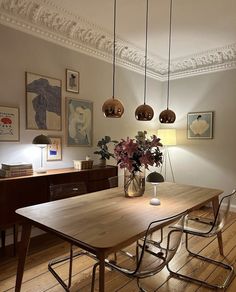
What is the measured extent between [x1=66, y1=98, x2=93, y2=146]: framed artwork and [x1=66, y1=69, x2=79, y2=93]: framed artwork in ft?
0.51

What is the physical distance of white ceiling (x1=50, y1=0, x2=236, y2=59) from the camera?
8.94 ft

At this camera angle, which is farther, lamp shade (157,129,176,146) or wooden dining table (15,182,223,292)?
lamp shade (157,129,176,146)

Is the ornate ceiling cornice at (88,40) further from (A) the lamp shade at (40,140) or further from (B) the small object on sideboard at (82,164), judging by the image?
(B) the small object on sideboard at (82,164)

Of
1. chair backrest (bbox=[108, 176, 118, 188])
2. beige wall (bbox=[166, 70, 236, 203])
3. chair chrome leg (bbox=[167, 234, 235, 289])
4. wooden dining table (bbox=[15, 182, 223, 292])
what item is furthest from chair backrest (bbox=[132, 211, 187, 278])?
beige wall (bbox=[166, 70, 236, 203])

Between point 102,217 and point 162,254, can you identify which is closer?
point 102,217

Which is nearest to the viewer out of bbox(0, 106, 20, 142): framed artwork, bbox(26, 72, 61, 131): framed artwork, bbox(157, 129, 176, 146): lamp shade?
bbox(0, 106, 20, 142): framed artwork

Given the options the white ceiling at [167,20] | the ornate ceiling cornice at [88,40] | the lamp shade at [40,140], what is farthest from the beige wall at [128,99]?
the white ceiling at [167,20]

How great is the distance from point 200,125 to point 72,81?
2543mm

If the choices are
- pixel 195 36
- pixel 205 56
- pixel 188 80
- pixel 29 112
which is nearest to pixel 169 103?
pixel 188 80

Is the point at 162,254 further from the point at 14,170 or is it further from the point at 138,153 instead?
the point at 14,170

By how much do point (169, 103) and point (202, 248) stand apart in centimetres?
302

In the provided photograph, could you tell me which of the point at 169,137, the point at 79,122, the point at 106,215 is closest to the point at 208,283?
the point at 106,215

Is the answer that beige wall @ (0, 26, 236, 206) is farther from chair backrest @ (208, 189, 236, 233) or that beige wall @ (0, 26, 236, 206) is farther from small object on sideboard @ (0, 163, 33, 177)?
chair backrest @ (208, 189, 236, 233)

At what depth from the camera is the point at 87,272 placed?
2287 mm
